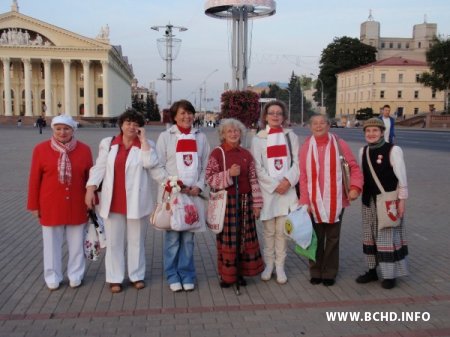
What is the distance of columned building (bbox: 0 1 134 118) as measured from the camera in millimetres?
76438

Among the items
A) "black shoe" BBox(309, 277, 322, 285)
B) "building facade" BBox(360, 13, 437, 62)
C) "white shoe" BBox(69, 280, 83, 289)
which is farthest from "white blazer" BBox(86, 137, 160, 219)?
"building facade" BBox(360, 13, 437, 62)

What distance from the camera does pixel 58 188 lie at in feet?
16.0

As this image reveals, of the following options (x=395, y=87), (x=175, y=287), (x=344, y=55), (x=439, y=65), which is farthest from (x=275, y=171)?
(x=344, y=55)

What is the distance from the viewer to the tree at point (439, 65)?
193ft

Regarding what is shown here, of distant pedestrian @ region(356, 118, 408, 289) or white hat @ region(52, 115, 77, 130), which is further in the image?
distant pedestrian @ region(356, 118, 408, 289)

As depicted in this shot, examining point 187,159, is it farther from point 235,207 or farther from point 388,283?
point 388,283

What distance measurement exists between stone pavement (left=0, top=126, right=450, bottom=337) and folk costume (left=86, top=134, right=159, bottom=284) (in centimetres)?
57

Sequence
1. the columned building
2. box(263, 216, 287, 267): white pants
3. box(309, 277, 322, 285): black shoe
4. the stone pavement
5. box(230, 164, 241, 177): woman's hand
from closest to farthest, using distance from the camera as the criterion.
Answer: the stone pavement → box(230, 164, 241, 177): woman's hand → box(263, 216, 287, 267): white pants → box(309, 277, 322, 285): black shoe → the columned building

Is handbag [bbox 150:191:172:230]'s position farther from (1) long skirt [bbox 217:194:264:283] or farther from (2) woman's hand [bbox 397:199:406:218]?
(2) woman's hand [bbox 397:199:406:218]

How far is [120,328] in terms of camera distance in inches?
163

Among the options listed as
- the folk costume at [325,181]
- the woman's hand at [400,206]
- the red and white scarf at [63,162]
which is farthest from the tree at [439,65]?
the red and white scarf at [63,162]

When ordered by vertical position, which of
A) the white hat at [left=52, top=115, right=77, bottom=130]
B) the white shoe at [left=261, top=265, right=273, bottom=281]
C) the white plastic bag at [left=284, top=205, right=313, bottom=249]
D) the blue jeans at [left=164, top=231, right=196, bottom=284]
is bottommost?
the white shoe at [left=261, top=265, right=273, bottom=281]

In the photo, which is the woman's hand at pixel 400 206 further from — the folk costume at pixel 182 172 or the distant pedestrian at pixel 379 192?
the folk costume at pixel 182 172

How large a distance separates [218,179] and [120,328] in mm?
1648
